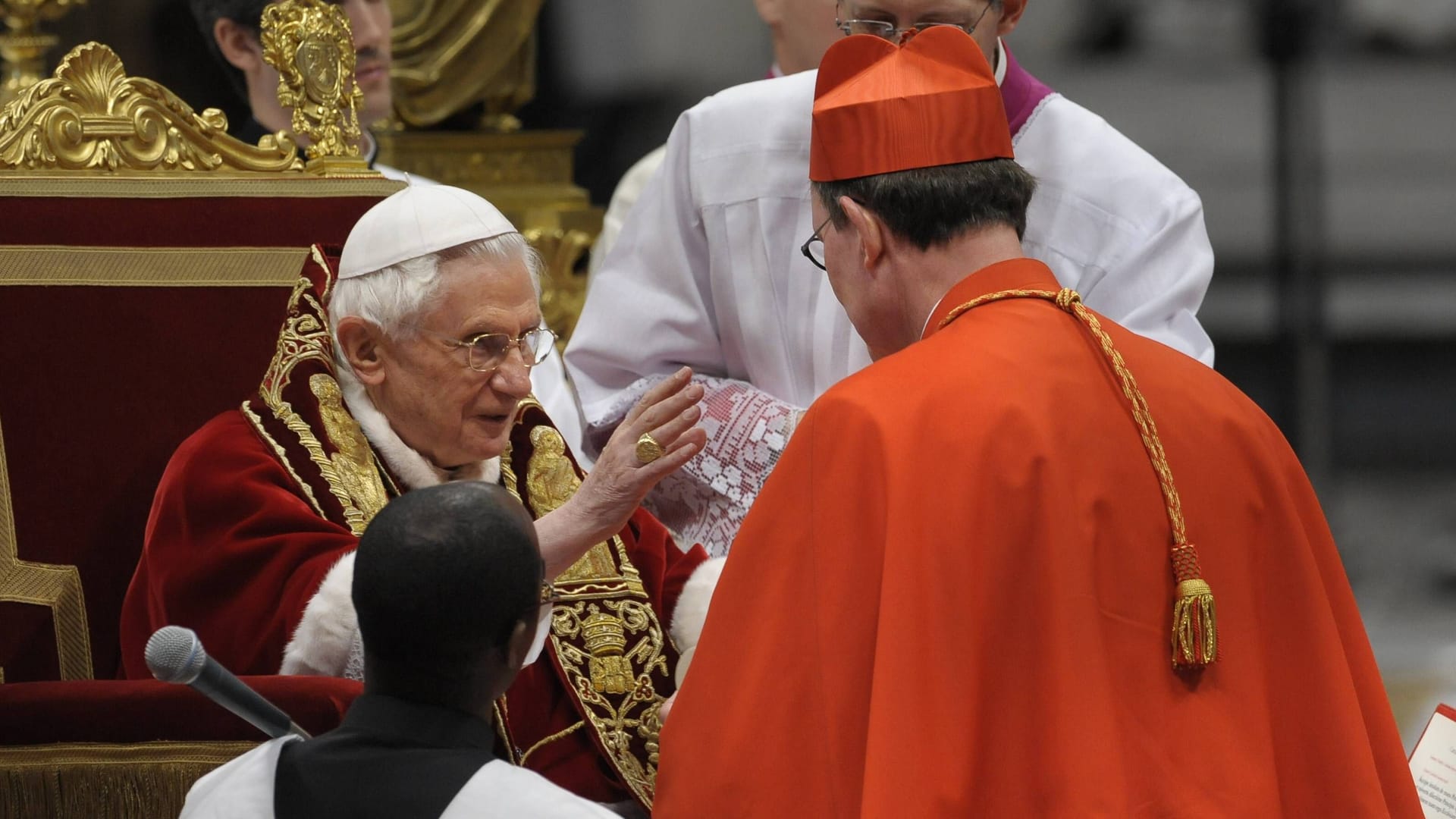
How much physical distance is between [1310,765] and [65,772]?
1.70m

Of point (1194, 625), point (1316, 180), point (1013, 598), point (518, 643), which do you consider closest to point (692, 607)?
point (1013, 598)

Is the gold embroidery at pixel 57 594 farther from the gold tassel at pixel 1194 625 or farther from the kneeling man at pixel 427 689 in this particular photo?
the gold tassel at pixel 1194 625

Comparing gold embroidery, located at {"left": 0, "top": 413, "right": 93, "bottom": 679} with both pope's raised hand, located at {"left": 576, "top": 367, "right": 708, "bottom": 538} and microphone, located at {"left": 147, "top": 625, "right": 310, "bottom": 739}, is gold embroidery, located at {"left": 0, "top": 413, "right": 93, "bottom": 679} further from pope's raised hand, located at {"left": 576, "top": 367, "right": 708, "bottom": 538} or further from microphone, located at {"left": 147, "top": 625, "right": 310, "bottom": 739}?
microphone, located at {"left": 147, "top": 625, "right": 310, "bottom": 739}

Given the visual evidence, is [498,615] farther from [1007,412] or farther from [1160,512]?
[1160,512]

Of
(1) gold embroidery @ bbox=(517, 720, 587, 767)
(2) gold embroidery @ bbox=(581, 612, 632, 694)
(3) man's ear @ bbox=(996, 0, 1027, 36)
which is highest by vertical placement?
(3) man's ear @ bbox=(996, 0, 1027, 36)

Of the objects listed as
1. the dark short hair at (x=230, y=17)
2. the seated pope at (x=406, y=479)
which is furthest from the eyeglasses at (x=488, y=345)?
the dark short hair at (x=230, y=17)

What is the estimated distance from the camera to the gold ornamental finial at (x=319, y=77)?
3393 mm

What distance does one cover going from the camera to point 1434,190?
6566 millimetres

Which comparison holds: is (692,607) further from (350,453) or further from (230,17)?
(230,17)

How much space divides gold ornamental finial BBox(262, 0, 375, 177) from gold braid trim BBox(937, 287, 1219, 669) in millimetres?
1650

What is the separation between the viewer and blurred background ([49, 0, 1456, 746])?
6.38 m

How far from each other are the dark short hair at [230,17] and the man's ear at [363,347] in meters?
1.79

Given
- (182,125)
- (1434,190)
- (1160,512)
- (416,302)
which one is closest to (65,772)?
(416,302)

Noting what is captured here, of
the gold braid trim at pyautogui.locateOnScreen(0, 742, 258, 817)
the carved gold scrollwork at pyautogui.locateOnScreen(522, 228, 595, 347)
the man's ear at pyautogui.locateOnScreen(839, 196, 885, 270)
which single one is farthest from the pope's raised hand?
the carved gold scrollwork at pyautogui.locateOnScreen(522, 228, 595, 347)
